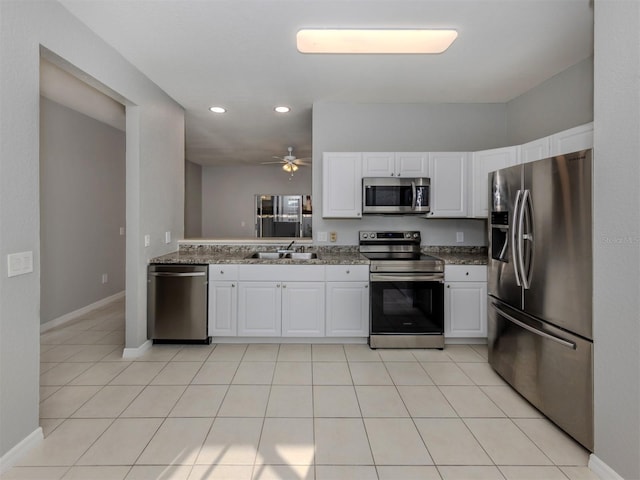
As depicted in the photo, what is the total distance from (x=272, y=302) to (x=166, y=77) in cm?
232

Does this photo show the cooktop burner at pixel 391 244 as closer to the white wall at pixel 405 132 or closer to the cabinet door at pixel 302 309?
the white wall at pixel 405 132

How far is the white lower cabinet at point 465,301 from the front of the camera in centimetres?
321

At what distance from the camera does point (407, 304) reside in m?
3.13

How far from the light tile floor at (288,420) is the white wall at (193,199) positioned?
4.49 m

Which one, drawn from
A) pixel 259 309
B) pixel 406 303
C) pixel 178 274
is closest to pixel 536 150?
pixel 406 303

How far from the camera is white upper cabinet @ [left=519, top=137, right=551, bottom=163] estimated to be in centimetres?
262

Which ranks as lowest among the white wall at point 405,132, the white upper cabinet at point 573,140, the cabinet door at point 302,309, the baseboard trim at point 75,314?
the baseboard trim at point 75,314

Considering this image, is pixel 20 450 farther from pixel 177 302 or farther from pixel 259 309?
pixel 259 309

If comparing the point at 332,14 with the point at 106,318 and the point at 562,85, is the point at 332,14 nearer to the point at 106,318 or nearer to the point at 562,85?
the point at 562,85

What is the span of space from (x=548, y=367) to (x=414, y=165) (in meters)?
2.14

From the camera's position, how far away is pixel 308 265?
3.21 m

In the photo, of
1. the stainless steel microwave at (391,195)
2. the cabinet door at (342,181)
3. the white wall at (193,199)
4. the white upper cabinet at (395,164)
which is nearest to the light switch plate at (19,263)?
the cabinet door at (342,181)

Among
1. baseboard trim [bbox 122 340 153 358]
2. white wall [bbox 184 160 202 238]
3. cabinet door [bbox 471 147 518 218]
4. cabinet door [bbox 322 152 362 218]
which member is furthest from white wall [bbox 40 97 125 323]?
cabinet door [bbox 471 147 518 218]

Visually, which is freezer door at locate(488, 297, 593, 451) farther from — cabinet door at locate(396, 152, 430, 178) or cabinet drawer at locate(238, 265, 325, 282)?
cabinet drawer at locate(238, 265, 325, 282)
